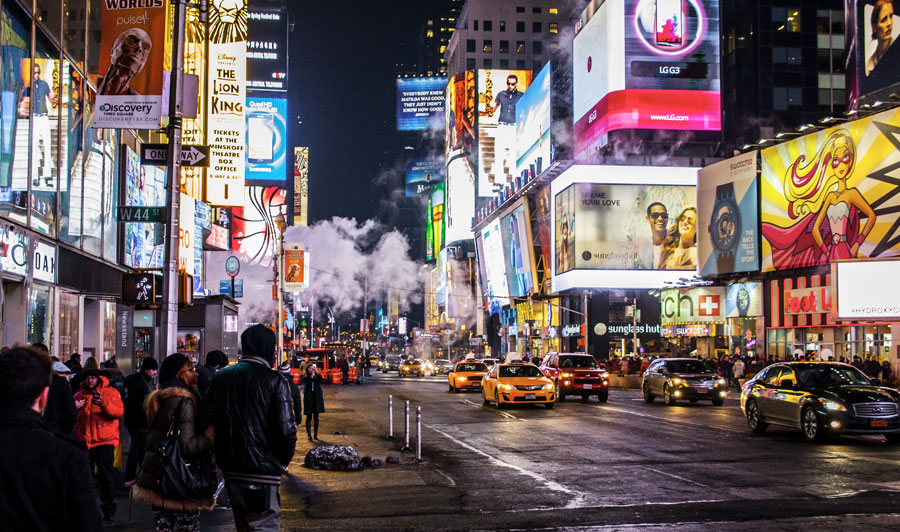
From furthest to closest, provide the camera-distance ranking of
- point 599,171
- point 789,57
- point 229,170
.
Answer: point 789,57
point 599,171
point 229,170

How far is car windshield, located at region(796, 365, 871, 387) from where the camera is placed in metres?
18.7

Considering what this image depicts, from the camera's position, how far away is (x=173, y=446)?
6168mm

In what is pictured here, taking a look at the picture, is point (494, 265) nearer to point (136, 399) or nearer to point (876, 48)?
point (876, 48)

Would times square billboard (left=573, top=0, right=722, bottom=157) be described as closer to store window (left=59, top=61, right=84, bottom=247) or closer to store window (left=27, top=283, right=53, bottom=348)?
store window (left=59, top=61, right=84, bottom=247)

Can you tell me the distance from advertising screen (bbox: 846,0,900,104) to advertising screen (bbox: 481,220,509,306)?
5858 cm

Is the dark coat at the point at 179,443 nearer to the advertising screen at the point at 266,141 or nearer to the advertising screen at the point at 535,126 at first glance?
the advertising screen at the point at 266,141

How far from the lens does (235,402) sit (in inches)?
239

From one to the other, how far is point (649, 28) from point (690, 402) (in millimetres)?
49013

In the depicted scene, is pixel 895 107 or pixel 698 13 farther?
pixel 698 13

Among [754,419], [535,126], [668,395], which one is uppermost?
[535,126]

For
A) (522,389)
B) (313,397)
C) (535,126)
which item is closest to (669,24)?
(535,126)

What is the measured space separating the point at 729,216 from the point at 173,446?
49.0m

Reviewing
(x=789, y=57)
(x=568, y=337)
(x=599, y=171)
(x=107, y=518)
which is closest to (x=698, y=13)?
(x=789, y=57)

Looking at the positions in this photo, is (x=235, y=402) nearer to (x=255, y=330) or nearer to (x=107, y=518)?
(x=255, y=330)
